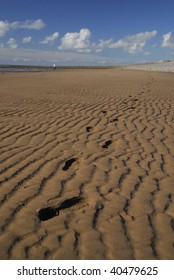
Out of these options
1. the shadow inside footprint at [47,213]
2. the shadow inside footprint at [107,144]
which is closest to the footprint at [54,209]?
the shadow inside footprint at [47,213]

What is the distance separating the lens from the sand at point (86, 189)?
3051 mm

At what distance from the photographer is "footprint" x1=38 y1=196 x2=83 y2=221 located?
3.48m

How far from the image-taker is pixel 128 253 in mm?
2947

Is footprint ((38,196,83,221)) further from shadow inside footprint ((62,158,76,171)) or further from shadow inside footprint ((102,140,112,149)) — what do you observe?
shadow inside footprint ((102,140,112,149))

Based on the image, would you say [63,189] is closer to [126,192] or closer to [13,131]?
[126,192]

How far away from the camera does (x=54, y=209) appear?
362 cm

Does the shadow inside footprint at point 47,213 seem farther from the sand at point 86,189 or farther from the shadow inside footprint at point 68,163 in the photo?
the shadow inside footprint at point 68,163

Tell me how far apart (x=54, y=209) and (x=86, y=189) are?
626mm

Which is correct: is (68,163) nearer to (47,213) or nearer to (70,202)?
(70,202)

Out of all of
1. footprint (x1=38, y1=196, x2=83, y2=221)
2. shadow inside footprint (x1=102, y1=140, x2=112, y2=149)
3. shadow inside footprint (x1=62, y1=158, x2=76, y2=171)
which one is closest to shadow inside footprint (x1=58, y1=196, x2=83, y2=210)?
footprint (x1=38, y1=196, x2=83, y2=221)

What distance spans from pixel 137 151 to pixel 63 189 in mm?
1983

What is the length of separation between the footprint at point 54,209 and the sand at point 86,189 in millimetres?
11

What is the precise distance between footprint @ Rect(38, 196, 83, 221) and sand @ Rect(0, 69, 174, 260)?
0.04ft
